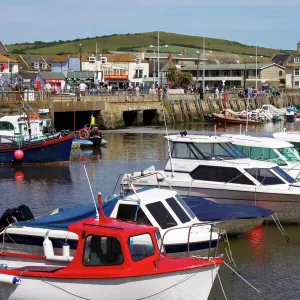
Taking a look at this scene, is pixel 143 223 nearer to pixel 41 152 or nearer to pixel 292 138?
pixel 292 138

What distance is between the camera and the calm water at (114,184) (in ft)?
57.2

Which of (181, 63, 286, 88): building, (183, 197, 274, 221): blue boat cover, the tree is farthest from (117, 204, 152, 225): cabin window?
(181, 63, 286, 88): building

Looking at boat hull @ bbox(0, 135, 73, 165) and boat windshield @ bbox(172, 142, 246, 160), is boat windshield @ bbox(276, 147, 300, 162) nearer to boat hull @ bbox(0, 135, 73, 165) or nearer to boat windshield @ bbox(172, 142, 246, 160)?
boat windshield @ bbox(172, 142, 246, 160)

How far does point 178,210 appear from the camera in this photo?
17.5m

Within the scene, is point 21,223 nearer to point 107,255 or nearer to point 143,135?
point 107,255

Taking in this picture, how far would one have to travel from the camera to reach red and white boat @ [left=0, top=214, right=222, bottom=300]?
551 inches

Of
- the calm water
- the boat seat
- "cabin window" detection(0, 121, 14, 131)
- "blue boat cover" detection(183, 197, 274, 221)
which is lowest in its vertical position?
the calm water

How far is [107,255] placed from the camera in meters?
14.3

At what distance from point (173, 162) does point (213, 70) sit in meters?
96.5

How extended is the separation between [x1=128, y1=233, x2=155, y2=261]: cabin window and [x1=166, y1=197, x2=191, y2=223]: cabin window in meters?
3.01

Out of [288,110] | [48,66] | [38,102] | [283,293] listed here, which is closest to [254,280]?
[283,293]

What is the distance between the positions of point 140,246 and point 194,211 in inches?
231

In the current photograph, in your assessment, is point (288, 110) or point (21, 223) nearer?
point (21, 223)

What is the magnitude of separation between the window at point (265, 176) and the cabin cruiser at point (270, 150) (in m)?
3.24
